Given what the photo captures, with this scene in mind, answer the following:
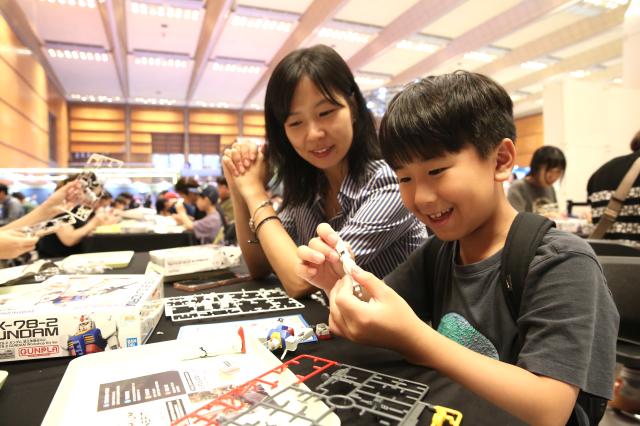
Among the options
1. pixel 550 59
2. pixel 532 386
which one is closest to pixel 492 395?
pixel 532 386

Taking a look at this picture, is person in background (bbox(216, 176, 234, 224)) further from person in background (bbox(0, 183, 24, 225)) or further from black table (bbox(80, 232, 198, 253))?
person in background (bbox(0, 183, 24, 225))

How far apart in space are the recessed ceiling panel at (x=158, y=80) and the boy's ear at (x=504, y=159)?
9504 mm

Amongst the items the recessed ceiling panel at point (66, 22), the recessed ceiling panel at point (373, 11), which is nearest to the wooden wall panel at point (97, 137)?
the recessed ceiling panel at point (66, 22)

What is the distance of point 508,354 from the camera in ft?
2.61

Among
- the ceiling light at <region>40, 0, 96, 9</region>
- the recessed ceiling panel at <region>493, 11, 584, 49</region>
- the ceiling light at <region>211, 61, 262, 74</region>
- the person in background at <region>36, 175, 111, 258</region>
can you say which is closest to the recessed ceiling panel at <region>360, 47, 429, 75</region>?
the recessed ceiling panel at <region>493, 11, 584, 49</region>

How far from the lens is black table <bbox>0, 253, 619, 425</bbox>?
55cm

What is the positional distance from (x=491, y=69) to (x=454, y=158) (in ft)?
29.9

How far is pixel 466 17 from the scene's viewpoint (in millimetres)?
6875

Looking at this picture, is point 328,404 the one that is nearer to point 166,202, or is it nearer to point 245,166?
point 245,166

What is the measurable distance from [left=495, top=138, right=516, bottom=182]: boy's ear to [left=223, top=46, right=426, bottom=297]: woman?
1.31 feet

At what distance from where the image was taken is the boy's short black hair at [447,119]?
0.80 metres

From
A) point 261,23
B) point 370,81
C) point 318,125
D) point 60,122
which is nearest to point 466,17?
point 261,23

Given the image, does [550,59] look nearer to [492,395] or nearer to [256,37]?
[256,37]

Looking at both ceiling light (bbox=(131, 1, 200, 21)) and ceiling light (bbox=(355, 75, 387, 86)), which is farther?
ceiling light (bbox=(355, 75, 387, 86))
